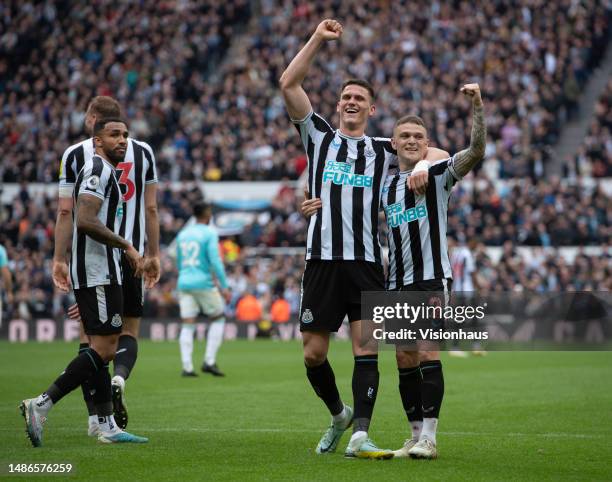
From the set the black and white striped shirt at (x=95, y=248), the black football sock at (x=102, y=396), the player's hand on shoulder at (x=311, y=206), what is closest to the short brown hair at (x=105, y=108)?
the black and white striped shirt at (x=95, y=248)

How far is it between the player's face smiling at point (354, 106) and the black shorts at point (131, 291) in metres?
2.25

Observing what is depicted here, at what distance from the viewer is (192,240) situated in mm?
16188

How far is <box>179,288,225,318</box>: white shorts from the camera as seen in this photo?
53.6ft

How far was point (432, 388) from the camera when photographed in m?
7.54

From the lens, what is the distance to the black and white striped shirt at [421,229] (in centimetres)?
766

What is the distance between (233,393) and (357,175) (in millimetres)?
5659

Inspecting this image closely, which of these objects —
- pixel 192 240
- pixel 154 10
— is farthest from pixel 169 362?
pixel 154 10

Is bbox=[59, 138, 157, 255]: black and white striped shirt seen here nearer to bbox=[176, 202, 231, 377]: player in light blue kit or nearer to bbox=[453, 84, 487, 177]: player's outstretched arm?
bbox=[453, 84, 487, 177]: player's outstretched arm

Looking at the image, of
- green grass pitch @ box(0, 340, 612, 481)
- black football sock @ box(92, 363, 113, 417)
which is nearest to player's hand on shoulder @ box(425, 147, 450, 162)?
green grass pitch @ box(0, 340, 612, 481)

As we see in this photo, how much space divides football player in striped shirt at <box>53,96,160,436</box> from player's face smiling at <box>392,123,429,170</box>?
2.11m

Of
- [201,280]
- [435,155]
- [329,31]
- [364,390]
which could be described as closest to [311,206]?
[435,155]

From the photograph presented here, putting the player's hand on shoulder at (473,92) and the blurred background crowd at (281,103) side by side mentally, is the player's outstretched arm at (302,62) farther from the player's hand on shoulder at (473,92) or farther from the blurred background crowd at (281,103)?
the blurred background crowd at (281,103)

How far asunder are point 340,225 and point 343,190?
0.83 feet

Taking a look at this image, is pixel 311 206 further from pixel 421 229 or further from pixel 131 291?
pixel 131 291
